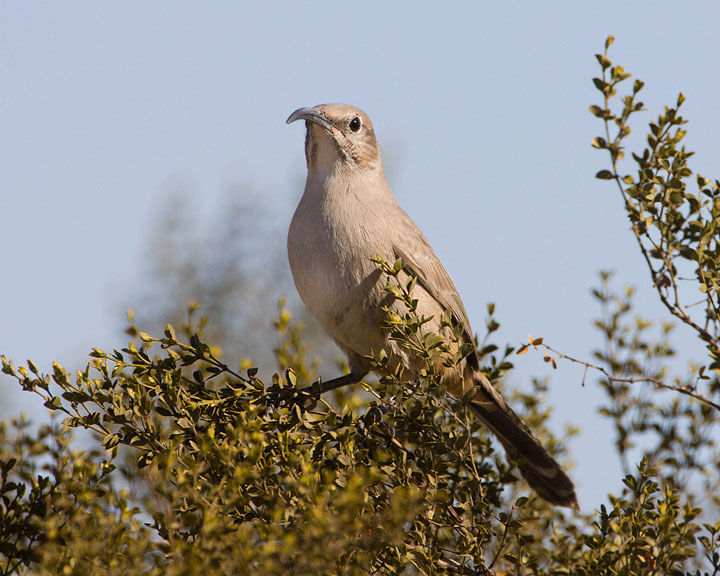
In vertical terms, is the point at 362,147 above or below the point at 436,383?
above

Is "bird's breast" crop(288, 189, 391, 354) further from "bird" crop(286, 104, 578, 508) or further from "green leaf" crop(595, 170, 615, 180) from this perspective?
"green leaf" crop(595, 170, 615, 180)

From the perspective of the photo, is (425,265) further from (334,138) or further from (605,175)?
(605,175)

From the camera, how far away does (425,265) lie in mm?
4922

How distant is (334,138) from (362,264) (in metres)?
1.03

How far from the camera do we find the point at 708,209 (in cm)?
358

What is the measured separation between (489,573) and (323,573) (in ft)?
3.64

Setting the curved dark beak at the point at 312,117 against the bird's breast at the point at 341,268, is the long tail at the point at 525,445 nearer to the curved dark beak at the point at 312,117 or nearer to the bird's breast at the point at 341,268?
the bird's breast at the point at 341,268

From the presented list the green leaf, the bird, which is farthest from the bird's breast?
the green leaf

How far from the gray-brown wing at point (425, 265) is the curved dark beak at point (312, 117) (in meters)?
0.76

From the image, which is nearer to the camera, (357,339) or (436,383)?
(436,383)

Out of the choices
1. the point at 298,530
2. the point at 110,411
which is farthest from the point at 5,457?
the point at 298,530

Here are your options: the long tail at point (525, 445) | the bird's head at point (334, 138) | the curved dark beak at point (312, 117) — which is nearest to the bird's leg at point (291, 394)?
the long tail at point (525, 445)

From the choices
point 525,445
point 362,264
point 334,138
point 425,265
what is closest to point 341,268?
point 362,264

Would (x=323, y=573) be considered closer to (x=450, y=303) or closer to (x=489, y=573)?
(x=489, y=573)
